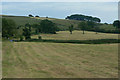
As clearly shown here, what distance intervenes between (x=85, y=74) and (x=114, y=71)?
2.53 m

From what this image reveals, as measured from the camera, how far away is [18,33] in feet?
230

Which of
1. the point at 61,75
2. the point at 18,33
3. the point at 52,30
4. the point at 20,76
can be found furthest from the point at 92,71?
the point at 52,30

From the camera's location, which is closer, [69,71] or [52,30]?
[69,71]

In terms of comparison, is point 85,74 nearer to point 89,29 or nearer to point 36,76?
point 36,76

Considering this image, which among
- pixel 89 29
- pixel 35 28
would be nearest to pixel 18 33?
pixel 35 28

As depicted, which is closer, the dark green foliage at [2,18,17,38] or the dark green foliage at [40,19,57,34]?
the dark green foliage at [2,18,17,38]

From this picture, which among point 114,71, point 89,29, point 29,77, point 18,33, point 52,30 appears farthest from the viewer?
point 89,29

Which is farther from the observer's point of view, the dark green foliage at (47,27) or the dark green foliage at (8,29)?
the dark green foliage at (47,27)

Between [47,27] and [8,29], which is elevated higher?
[47,27]

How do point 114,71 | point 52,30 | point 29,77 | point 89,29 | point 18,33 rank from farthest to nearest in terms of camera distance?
point 89,29 → point 52,30 → point 18,33 → point 114,71 → point 29,77

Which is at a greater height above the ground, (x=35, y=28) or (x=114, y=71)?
(x=35, y=28)

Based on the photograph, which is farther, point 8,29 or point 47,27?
point 47,27

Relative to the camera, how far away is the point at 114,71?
14.0 m

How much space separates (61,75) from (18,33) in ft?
196
